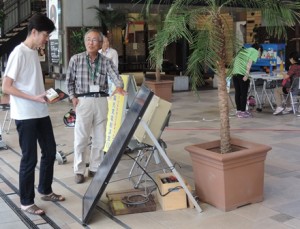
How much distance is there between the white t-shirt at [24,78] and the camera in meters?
3.84

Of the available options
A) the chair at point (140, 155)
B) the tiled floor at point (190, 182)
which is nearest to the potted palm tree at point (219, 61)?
the tiled floor at point (190, 182)

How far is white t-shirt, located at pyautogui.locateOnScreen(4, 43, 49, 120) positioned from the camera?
3842mm

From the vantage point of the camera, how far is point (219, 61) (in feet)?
13.2

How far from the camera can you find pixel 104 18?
12.6 metres

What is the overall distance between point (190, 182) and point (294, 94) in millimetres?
5107

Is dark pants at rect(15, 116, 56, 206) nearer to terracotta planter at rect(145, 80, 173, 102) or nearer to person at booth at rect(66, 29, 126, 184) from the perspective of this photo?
person at booth at rect(66, 29, 126, 184)

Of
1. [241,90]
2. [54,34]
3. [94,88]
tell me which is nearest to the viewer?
[94,88]

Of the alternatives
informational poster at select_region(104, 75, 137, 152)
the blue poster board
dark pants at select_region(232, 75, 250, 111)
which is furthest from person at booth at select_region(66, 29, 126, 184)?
the blue poster board

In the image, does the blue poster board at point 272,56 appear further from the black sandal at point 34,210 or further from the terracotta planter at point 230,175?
the black sandal at point 34,210

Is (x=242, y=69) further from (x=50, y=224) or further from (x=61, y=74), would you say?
(x=61, y=74)

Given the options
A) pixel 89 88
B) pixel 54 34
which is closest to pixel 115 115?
pixel 89 88

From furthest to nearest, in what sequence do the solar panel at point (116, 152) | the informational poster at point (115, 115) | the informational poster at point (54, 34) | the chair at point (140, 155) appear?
the informational poster at point (54, 34), the informational poster at point (115, 115), the chair at point (140, 155), the solar panel at point (116, 152)

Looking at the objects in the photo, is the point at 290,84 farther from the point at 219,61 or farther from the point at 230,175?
the point at 230,175

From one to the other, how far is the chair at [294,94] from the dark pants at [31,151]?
6.26 metres
